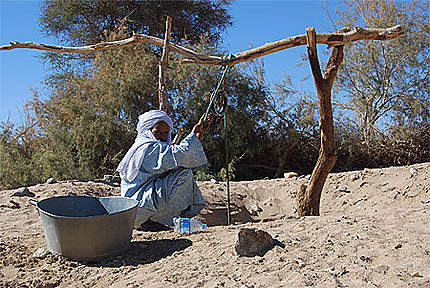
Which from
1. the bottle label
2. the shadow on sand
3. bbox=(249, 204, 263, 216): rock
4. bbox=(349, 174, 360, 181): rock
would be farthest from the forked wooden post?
bbox=(349, 174, 360, 181): rock

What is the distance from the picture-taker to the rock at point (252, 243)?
2.71m

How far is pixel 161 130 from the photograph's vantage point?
418 cm

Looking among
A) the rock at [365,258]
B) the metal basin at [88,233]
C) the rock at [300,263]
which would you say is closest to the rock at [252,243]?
the rock at [300,263]

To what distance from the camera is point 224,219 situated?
5992 mm

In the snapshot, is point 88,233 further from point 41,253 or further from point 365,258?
point 365,258

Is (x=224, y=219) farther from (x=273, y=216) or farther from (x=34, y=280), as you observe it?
(x=34, y=280)

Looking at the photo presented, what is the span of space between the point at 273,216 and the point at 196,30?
9.35 metres

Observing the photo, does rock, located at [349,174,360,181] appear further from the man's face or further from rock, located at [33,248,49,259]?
rock, located at [33,248,49,259]

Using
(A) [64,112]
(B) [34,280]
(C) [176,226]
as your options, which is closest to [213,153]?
(A) [64,112]

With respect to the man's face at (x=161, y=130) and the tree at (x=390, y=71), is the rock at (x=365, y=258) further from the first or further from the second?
the tree at (x=390, y=71)

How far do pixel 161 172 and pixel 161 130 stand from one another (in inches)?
17.0

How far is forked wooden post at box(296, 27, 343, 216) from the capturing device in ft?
12.9

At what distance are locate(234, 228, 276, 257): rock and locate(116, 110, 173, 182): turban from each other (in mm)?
1483

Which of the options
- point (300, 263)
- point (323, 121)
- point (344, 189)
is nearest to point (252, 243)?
point (300, 263)
